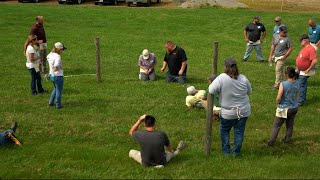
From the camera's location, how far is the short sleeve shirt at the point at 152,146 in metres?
7.98

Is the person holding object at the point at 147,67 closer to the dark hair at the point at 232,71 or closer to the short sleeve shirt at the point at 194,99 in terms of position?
the short sleeve shirt at the point at 194,99

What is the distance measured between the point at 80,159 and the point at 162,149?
1684mm

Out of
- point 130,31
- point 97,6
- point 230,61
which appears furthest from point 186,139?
point 97,6

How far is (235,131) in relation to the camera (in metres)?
8.61

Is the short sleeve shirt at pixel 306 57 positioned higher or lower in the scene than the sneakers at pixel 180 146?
higher

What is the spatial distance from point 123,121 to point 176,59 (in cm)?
488

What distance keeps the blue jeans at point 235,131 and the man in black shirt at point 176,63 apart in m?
6.52

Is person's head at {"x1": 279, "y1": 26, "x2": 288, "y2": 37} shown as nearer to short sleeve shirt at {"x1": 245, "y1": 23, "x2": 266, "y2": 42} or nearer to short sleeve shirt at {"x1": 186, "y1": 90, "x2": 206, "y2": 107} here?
short sleeve shirt at {"x1": 186, "y1": 90, "x2": 206, "y2": 107}

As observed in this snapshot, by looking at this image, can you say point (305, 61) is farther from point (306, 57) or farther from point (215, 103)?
point (215, 103)

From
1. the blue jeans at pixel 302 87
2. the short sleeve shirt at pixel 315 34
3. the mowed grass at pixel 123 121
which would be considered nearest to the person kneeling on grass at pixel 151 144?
the mowed grass at pixel 123 121

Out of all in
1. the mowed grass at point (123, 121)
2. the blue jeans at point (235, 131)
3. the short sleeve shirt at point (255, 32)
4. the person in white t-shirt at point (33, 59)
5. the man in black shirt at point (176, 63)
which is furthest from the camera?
the short sleeve shirt at point (255, 32)

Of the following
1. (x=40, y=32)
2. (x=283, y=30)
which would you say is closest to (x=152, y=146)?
(x=283, y=30)

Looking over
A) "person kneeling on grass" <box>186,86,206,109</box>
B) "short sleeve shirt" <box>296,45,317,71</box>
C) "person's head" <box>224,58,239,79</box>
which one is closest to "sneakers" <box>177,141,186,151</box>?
"person's head" <box>224,58,239,79</box>

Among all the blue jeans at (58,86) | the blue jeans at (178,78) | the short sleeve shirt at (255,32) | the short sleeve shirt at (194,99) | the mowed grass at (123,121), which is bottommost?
the mowed grass at (123,121)
